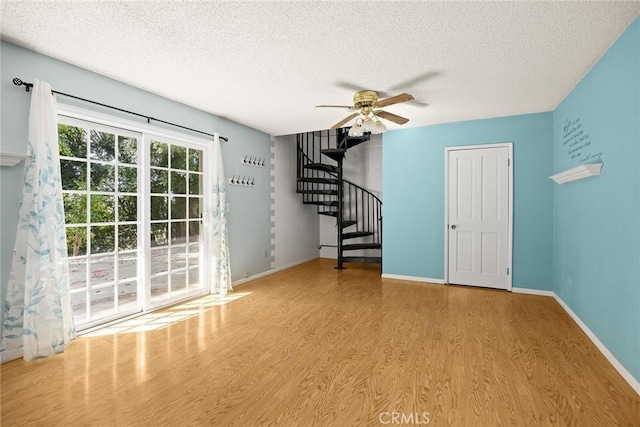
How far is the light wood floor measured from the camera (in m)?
1.82

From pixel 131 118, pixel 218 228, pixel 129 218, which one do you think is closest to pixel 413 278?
pixel 218 228

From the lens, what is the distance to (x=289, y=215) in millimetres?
6262

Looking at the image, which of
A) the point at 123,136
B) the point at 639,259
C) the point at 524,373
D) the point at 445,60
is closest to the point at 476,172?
the point at 445,60

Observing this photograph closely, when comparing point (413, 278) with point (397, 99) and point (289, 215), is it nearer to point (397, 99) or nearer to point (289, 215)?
point (289, 215)

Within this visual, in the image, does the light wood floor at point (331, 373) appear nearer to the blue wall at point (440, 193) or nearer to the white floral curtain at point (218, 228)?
the white floral curtain at point (218, 228)

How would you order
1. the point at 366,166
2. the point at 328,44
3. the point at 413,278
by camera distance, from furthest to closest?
the point at 366,166, the point at 413,278, the point at 328,44

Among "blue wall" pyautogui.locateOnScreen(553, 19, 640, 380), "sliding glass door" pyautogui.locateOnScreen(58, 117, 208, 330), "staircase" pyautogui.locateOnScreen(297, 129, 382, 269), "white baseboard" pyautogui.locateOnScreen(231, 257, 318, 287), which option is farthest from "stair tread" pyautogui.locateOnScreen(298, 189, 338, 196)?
"blue wall" pyautogui.locateOnScreen(553, 19, 640, 380)

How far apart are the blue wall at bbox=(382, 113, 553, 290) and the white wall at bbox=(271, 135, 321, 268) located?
1.97m

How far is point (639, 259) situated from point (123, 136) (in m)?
4.49

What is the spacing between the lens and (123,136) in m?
3.35

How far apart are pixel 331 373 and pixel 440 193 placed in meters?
3.40

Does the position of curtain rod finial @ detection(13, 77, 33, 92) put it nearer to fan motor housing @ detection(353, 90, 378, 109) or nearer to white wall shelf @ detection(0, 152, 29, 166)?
white wall shelf @ detection(0, 152, 29, 166)

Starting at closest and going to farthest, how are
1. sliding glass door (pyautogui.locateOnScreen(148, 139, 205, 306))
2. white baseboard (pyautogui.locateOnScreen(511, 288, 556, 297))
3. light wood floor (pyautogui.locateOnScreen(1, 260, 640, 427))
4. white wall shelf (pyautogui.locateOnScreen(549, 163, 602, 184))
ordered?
light wood floor (pyautogui.locateOnScreen(1, 260, 640, 427))
white wall shelf (pyautogui.locateOnScreen(549, 163, 602, 184))
sliding glass door (pyautogui.locateOnScreen(148, 139, 205, 306))
white baseboard (pyautogui.locateOnScreen(511, 288, 556, 297))

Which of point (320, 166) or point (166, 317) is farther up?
point (320, 166)
